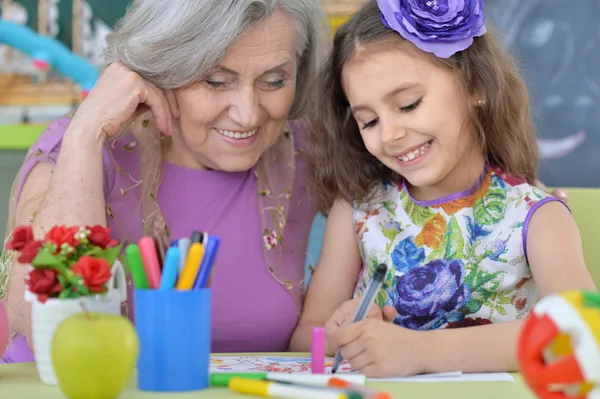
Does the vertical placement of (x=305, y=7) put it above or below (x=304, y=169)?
above

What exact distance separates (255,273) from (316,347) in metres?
0.55

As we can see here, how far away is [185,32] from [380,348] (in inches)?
26.9

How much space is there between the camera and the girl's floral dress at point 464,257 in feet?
4.60

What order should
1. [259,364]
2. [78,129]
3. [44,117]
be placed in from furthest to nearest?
[44,117], [78,129], [259,364]

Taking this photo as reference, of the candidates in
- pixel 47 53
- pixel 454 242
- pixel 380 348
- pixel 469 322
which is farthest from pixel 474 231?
pixel 47 53

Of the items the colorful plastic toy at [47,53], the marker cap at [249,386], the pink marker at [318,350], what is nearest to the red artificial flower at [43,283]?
the marker cap at [249,386]

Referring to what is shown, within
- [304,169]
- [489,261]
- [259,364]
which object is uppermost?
[304,169]

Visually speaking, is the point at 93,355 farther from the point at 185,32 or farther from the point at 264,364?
the point at 185,32

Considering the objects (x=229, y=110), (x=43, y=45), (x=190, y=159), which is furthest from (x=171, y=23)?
(x=43, y=45)

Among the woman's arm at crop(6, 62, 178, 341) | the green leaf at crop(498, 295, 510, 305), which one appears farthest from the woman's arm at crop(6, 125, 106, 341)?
the green leaf at crop(498, 295, 510, 305)

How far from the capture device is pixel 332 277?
1.54m

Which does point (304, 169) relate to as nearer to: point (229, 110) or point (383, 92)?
point (229, 110)

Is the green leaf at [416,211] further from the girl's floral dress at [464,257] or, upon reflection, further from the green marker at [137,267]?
the green marker at [137,267]

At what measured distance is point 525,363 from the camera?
28.2 inches
